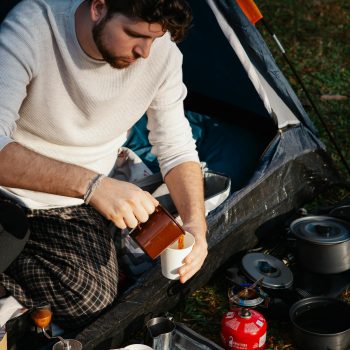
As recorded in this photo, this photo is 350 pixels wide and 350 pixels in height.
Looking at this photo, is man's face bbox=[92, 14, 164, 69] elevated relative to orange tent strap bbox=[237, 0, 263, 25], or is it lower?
elevated

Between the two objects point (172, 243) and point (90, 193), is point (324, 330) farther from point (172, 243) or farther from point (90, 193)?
point (90, 193)

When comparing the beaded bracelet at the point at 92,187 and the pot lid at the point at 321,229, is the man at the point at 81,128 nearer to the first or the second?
the beaded bracelet at the point at 92,187

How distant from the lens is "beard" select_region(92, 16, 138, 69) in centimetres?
218

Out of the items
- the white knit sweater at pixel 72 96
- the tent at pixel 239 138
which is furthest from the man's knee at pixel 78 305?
the white knit sweater at pixel 72 96

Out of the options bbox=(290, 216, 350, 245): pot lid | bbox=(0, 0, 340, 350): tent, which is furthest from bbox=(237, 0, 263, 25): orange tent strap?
bbox=(290, 216, 350, 245): pot lid

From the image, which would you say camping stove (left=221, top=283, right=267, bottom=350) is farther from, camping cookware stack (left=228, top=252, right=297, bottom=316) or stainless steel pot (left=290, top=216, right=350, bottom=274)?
stainless steel pot (left=290, top=216, right=350, bottom=274)

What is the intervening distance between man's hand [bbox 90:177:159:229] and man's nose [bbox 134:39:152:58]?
1.47 ft

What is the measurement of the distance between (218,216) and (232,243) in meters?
0.16

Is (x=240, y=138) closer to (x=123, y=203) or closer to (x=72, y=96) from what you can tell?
(x=72, y=96)

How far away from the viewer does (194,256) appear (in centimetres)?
226

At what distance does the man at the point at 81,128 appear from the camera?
6.87 ft

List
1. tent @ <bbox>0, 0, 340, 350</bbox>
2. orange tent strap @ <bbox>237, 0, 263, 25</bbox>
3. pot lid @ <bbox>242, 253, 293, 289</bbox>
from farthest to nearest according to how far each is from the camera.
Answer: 1. orange tent strap @ <bbox>237, 0, 263, 25</bbox>
2. tent @ <bbox>0, 0, 340, 350</bbox>
3. pot lid @ <bbox>242, 253, 293, 289</bbox>

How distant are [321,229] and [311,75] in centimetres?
208

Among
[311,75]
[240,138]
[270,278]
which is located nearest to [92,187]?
[270,278]
